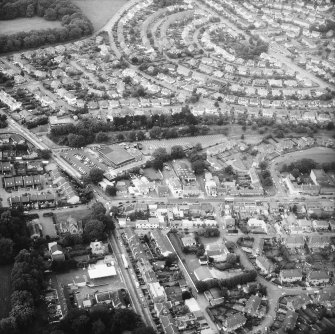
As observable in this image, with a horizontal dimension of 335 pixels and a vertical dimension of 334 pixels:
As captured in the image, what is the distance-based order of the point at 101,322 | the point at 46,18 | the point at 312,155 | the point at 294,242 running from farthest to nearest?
the point at 46,18, the point at 312,155, the point at 294,242, the point at 101,322

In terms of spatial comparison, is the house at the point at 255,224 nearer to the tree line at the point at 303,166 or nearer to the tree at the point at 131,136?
Result: the tree line at the point at 303,166

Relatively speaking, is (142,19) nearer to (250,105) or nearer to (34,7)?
(34,7)

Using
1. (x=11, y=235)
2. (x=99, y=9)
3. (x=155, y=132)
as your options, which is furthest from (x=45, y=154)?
(x=99, y=9)

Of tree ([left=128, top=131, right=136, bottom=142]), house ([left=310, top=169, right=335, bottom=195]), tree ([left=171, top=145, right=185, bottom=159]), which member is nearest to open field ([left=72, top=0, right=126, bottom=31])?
tree ([left=128, top=131, right=136, bottom=142])

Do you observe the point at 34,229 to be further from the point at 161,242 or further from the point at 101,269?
the point at 161,242

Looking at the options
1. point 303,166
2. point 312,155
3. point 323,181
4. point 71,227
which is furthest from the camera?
point 312,155

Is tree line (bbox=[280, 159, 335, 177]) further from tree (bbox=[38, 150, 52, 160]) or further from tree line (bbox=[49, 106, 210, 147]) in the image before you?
tree (bbox=[38, 150, 52, 160])

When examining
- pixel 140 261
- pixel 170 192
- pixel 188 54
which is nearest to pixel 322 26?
pixel 188 54
